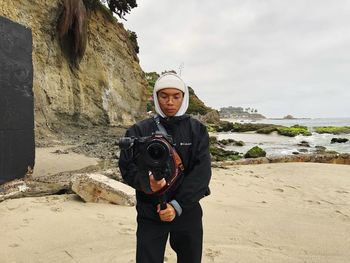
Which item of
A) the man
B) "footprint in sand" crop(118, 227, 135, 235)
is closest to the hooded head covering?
the man

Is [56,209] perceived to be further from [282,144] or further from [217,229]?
[282,144]

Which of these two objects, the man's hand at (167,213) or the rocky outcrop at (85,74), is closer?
the man's hand at (167,213)

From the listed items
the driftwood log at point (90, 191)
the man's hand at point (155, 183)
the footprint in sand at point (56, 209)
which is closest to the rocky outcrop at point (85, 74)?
the driftwood log at point (90, 191)

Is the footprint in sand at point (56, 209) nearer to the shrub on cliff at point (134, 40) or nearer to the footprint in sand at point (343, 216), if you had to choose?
the footprint in sand at point (343, 216)

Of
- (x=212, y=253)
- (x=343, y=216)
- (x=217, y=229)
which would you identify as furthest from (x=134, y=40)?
(x=212, y=253)

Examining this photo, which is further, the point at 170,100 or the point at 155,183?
the point at 170,100

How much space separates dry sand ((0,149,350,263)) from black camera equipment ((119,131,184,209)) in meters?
1.30

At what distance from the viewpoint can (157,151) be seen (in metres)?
1.86

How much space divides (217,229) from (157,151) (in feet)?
7.35

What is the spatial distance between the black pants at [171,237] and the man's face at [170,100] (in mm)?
604

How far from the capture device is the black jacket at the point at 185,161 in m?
1.99

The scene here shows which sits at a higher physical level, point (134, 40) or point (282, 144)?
point (134, 40)

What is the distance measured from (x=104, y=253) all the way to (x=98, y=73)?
1665 cm

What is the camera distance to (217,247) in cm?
327
